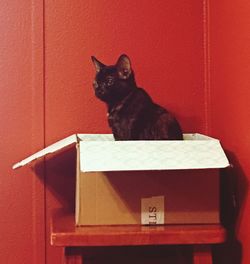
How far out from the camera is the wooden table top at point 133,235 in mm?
1170

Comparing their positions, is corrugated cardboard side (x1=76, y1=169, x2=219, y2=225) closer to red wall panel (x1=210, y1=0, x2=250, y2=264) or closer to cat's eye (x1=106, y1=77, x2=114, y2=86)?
red wall panel (x1=210, y1=0, x2=250, y2=264)

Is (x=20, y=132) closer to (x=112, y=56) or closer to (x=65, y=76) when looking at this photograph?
(x=65, y=76)

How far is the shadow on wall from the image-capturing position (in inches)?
52.8

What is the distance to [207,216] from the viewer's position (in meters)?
1.26

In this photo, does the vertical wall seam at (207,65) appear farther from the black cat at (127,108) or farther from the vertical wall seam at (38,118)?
the vertical wall seam at (38,118)

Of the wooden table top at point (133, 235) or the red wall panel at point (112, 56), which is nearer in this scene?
the wooden table top at point (133, 235)

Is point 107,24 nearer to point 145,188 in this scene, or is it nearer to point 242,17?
point 242,17

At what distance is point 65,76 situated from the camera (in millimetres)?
1610

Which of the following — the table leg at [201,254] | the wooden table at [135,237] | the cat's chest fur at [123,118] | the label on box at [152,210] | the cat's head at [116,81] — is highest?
the cat's head at [116,81]

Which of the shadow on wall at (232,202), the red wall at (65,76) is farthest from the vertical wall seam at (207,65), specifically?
the shadow on wall at (232,202)

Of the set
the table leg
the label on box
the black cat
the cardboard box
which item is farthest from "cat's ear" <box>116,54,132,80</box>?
the table leg

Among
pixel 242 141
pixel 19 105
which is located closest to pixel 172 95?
pixel 242 141

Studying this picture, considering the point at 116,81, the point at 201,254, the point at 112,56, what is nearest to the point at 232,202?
the point at 201,254

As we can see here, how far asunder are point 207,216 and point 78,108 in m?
0.58
